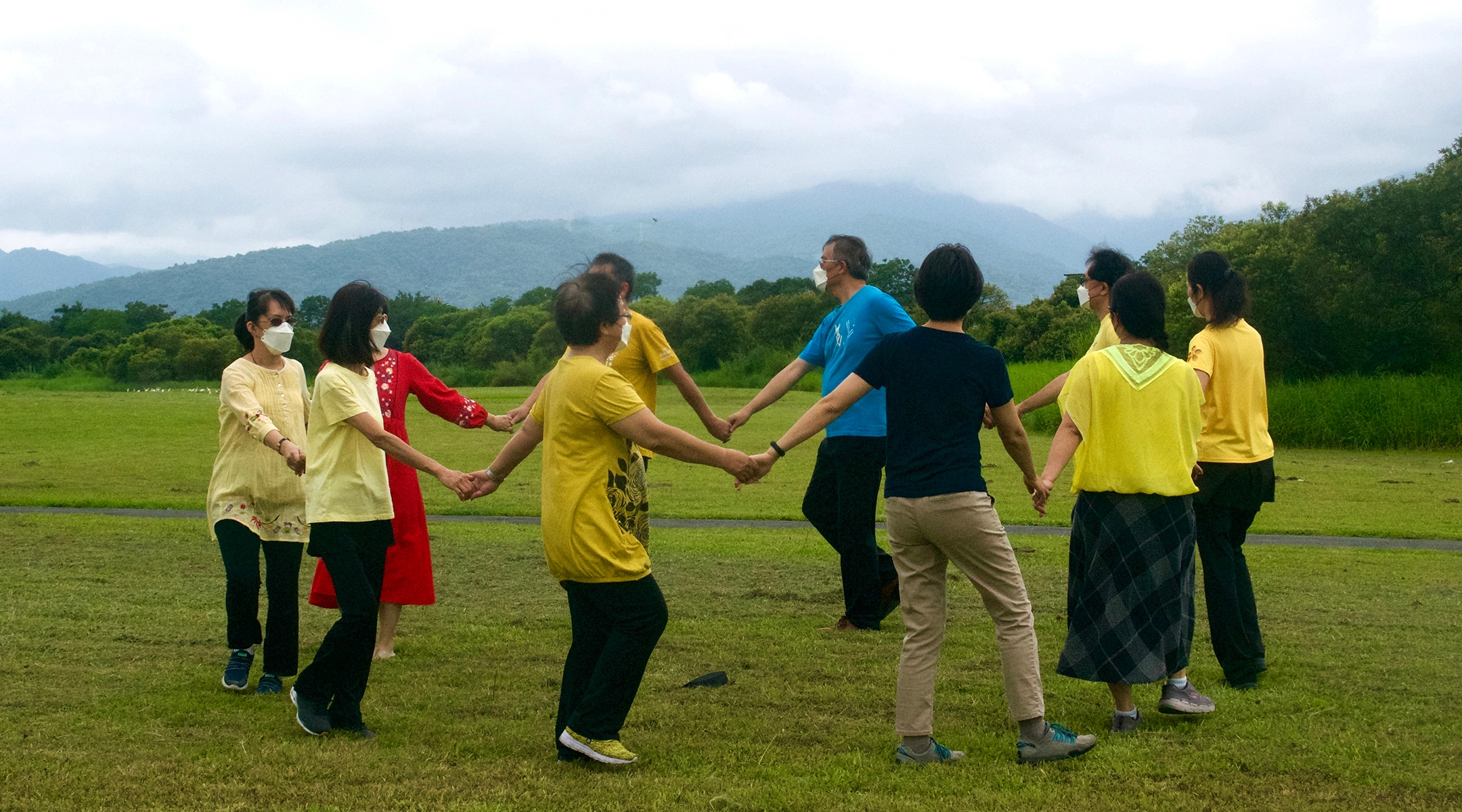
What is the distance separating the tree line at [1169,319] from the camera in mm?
28078

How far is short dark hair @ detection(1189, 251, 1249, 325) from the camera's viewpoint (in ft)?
19.2

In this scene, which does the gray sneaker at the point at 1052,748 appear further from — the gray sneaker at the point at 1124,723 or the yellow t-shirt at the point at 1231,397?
the yellow t-shirt at the point at 1231,397

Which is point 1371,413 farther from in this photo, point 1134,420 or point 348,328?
point 348,328

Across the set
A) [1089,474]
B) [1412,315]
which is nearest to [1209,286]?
[1089,474]

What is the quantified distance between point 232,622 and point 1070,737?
3.90 m

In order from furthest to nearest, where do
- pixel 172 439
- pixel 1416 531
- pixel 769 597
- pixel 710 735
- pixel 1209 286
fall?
pixel 172 439
pixel 1416 531
pixel 769 597
pixel 1209 286
pixel 710 735

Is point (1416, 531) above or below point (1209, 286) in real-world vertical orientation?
below

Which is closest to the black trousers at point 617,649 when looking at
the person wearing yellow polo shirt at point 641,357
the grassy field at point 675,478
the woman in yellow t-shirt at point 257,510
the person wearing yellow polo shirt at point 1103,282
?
the person wearing yellow polo shirt at point 641,357

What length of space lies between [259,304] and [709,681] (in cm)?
284

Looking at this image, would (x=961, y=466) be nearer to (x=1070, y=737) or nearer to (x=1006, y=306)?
(x=1070, y=737)

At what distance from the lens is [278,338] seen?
5934 mm

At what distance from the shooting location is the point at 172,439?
2736cm

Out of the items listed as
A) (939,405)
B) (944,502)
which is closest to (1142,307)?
(939,405)

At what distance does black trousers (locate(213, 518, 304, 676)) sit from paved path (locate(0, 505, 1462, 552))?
294 inches
